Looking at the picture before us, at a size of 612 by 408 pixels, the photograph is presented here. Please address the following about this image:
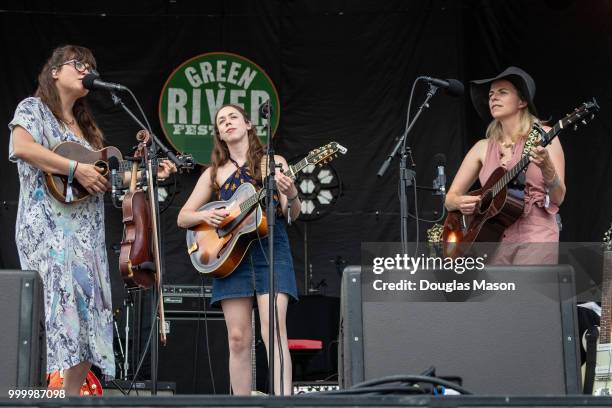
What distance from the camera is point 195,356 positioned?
7.45 m

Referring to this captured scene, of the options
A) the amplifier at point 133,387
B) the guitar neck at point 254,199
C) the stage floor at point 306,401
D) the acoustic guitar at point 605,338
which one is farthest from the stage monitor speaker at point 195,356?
the stage floor at point 306,401

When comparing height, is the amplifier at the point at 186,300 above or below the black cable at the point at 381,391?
above

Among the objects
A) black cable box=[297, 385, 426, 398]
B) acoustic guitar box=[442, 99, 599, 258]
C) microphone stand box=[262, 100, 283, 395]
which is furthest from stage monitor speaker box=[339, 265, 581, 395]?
acoustic guitar box=[442, 99, 599, 258]

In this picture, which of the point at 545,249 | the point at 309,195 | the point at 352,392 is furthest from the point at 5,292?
the point at 309,195

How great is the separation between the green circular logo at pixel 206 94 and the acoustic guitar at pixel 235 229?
3.89 metres

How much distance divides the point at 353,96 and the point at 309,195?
43.9 inches

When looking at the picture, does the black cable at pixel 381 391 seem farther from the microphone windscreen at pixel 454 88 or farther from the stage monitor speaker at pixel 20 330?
the microphone windscreen at pixel 454 88

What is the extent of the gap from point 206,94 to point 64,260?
5243mm

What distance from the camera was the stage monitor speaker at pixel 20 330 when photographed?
10.3 ft

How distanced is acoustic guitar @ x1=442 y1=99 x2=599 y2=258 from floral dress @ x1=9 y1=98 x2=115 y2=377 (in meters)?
1.86

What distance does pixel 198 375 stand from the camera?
7418mm

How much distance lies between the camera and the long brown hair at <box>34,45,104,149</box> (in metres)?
5.24

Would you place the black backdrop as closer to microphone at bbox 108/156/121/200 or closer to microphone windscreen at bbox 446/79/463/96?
microphone windscreen at bbox 446/79/463/96

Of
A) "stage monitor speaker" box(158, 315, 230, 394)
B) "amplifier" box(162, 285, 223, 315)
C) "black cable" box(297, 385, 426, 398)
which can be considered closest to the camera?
"black cable" box(297, 385, 426, 398)
